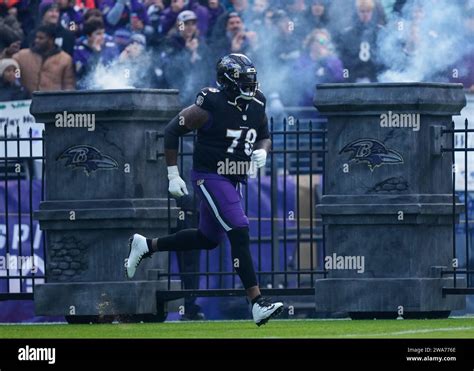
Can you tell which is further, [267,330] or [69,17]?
[69,17]

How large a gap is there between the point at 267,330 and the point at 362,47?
393 inches

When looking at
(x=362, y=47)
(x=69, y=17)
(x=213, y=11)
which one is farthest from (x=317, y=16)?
(x=69, y=17)

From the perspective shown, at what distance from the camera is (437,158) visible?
1669 centimetres

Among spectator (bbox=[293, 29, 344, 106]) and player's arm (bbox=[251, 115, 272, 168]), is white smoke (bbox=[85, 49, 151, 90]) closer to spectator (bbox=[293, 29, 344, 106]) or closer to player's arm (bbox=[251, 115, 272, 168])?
spectator (bbox=[293, 29, 344, 106])

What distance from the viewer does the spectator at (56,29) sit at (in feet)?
84.1

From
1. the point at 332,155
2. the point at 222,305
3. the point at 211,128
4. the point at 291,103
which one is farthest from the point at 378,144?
the point at 291,103

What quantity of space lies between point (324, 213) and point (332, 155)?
0.52m

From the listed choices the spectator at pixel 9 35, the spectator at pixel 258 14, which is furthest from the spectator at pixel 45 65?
the spectator at pixel 258 14

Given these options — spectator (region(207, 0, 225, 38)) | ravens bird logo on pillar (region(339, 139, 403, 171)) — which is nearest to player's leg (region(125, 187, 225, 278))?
ravens bird logo on pillar (region(339, 139, 403, 171))

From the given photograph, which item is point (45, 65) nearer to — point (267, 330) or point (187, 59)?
point (187, 59)

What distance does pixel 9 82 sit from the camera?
84.3 feet

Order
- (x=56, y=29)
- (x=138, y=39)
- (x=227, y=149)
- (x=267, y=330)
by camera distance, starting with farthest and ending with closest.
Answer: (x=56, y=29), (x=138, y=39), (x=267, y=330), (x=227, y=149)

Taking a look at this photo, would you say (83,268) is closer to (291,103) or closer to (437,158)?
(437,158)

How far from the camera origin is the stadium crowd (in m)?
24.4
